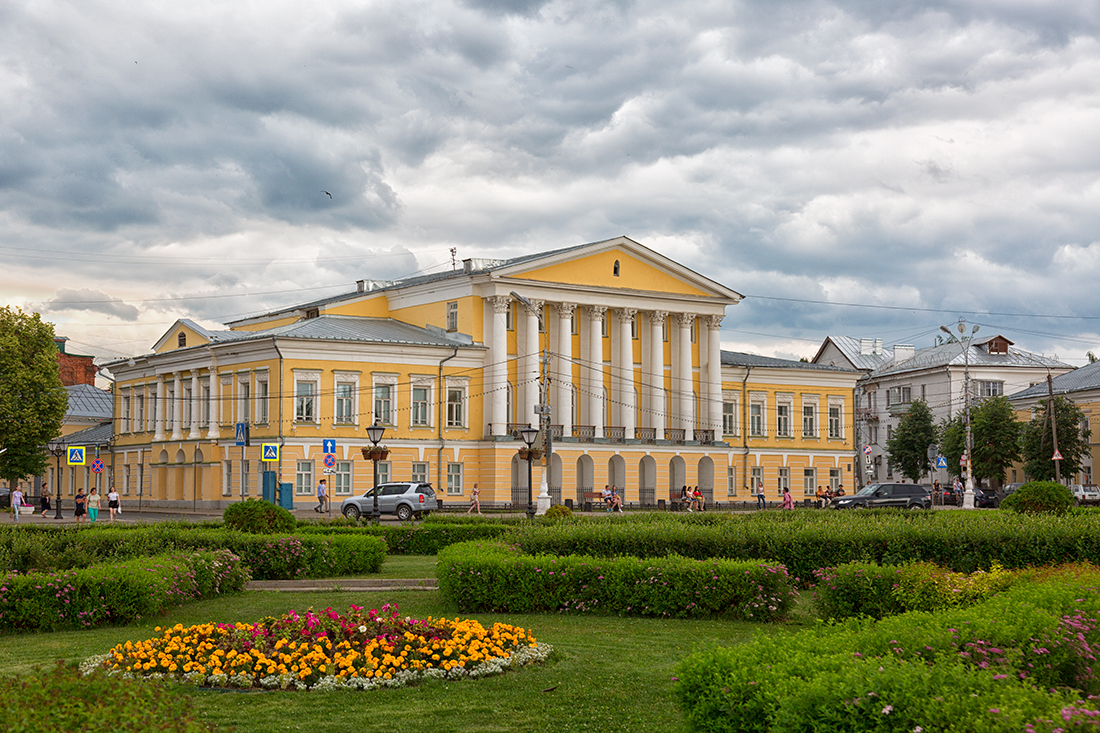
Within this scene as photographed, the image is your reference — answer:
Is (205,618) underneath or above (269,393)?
underneath

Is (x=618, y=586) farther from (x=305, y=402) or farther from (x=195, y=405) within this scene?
(x=195, y=405)

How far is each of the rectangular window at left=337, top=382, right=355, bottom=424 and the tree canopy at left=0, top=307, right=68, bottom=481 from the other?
637 inches

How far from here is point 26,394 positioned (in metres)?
56.7

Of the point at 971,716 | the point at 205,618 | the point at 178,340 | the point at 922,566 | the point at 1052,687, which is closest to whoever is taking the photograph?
the point at 971,716

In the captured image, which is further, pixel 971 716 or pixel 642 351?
pixel 642 351

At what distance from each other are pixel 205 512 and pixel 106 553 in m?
36.8

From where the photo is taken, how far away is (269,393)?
5238 cm

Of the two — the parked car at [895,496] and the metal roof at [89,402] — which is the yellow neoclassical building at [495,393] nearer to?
the parked car at [895,496]

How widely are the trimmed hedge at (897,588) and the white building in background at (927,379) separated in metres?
70.5

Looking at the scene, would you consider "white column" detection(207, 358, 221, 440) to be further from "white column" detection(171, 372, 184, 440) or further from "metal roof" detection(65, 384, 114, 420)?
"metal roof" detection(65, 384, 114, 420)

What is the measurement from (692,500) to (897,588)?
141 feet

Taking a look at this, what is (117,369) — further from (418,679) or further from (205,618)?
(418,679)

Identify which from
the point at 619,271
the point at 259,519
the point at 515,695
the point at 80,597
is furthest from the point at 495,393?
the point at 515,695

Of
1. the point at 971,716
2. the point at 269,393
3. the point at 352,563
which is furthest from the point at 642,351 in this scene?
the point at 971,716
